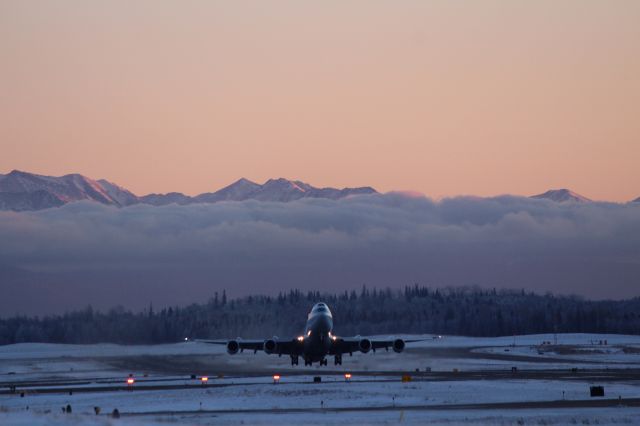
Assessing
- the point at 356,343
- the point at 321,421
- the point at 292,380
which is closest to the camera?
the point at 321,421

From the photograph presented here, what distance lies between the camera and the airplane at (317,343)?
86.3m

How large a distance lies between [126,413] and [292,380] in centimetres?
2847

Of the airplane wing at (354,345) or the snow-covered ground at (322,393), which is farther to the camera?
the airplane wing at (354,345)

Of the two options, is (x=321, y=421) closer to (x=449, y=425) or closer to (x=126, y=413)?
(x=449, y=425)

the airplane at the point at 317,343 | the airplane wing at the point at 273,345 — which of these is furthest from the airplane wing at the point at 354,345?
the airplane wing at the point at 273,345

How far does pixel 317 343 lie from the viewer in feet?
289

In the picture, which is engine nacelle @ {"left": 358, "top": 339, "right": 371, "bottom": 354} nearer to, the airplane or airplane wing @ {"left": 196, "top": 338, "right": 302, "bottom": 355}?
the airplane

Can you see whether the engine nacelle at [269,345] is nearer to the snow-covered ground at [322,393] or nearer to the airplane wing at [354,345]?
the snow-covered ground at [322,393]

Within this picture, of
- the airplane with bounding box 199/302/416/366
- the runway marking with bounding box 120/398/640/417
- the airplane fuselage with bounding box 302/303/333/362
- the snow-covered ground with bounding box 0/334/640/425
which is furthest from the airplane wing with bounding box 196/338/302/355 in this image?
the runway marking with bounding box 120/398/640/417

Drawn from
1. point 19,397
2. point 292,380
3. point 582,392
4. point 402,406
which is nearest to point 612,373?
point 582,392

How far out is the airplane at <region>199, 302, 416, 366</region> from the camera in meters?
86.3

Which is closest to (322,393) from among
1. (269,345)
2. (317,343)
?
(317,343)

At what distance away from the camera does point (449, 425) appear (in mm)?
47656

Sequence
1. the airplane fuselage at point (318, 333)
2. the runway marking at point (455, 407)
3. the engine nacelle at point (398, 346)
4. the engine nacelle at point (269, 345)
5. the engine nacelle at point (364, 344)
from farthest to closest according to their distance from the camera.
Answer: the engine nacelle at point (398, 346) → the engine nacelle at point (269, 345) → the engine nacelle at point (364, 344) → the airplane fuselage at point (318, 333) → the runway marking at point (455, 407)
